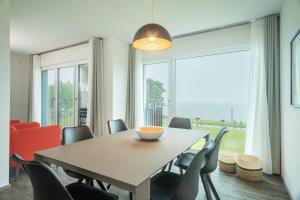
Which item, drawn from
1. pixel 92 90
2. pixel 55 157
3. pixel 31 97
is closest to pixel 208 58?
pixel 92 90

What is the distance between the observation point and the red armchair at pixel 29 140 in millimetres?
2535

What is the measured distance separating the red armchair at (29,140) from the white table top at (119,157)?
56.3 inches

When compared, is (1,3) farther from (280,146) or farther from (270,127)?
(280,146)

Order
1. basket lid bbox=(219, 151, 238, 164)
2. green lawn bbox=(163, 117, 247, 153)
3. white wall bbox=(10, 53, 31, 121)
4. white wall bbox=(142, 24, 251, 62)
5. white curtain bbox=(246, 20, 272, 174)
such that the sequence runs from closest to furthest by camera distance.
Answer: white curtain bbox=(246, 20, 272, 174) → basket lid bbox=(219, 151, 238, 164) → white wall bbox=(142, 24, 251, 62) → green lawn bbox=(163, 117, 247, 153) → white wall bbox=(10, 53, 31, 121)

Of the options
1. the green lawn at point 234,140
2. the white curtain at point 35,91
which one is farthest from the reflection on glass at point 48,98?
the green lawn at point 234,140

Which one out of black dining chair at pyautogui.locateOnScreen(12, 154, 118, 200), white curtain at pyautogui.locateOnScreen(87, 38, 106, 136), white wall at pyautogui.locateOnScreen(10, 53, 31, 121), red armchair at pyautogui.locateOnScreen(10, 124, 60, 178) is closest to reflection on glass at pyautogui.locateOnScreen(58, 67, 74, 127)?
white curtain at pyautogui.locateOnScreen(87, 38, 106, 136)

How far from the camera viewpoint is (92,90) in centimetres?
397

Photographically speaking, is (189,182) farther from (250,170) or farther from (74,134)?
(250,170)

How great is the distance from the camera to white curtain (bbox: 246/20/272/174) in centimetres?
277

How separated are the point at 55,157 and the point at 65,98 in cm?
428

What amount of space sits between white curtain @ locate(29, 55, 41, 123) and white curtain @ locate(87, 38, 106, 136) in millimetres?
2670

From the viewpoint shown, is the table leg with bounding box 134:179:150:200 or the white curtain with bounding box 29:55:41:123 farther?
the white curtain with bounding box 29:55:41:123

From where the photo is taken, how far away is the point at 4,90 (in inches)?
91.8

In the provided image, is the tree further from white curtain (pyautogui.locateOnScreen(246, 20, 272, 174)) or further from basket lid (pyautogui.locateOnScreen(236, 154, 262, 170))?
basket lid (pyautogui.locateOnScreen(236, 154, 262, 170))
